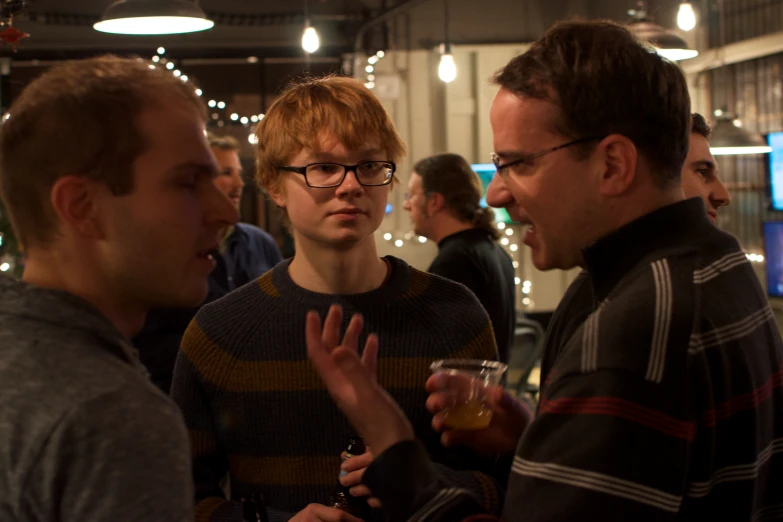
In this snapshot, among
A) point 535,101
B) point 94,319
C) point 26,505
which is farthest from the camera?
point 535,101

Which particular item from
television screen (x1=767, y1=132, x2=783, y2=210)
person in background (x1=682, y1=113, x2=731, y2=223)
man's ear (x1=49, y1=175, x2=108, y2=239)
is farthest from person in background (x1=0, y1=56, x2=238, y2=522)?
television screen (x1=767, y1=132, x2=783, y2=210)

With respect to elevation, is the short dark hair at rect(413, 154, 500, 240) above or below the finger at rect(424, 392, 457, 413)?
above

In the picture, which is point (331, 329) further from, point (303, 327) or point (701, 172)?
point (701, 172)

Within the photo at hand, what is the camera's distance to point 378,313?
6.66ft

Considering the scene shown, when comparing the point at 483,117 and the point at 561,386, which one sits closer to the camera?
the point at 561,386

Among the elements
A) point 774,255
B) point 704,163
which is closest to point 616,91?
point 704,163

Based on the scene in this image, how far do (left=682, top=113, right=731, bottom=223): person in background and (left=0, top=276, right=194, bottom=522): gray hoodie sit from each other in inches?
76.7

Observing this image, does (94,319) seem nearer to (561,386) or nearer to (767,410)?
(561,386)

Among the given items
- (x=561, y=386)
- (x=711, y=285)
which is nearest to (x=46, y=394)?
(x=561, y=386)

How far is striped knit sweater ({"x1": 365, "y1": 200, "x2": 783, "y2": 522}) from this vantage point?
49.4 inches

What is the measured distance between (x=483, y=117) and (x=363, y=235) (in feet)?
26.1

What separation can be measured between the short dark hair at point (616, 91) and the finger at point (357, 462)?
688 mm

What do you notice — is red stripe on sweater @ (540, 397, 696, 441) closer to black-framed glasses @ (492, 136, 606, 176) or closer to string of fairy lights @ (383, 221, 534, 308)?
black-framed glasses @ (492, 136, 606, 176)

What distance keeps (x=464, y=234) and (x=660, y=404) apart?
318 cm
